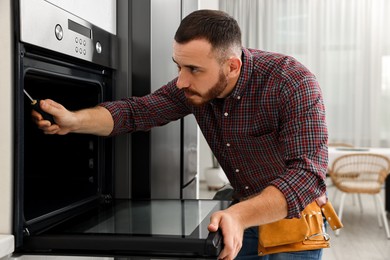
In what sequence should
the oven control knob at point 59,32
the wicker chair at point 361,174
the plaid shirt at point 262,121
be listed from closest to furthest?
the oven control knob at point 59,32, the plaid shirt at point 262,121, the wicker chair at point 361,174

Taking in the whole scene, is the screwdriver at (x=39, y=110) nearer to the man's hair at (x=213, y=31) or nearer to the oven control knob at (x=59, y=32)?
the oven control knob at (x=59, y=32)

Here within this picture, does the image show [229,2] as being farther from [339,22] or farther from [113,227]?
[113,227]

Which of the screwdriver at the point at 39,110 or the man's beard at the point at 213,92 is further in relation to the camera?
the man's beard at the point at 213,92

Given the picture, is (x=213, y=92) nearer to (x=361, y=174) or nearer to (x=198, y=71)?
(x=198, y=71)

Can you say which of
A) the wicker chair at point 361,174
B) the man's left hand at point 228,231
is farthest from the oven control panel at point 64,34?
the wicker chair at point 361,174

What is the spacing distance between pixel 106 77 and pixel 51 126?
25 centimetres

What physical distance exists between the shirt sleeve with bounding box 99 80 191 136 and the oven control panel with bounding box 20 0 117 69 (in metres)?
0.10

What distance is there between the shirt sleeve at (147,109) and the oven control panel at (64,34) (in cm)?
10

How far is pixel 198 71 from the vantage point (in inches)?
46.6

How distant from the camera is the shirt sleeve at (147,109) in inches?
49.6

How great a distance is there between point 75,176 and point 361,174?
3533mm
